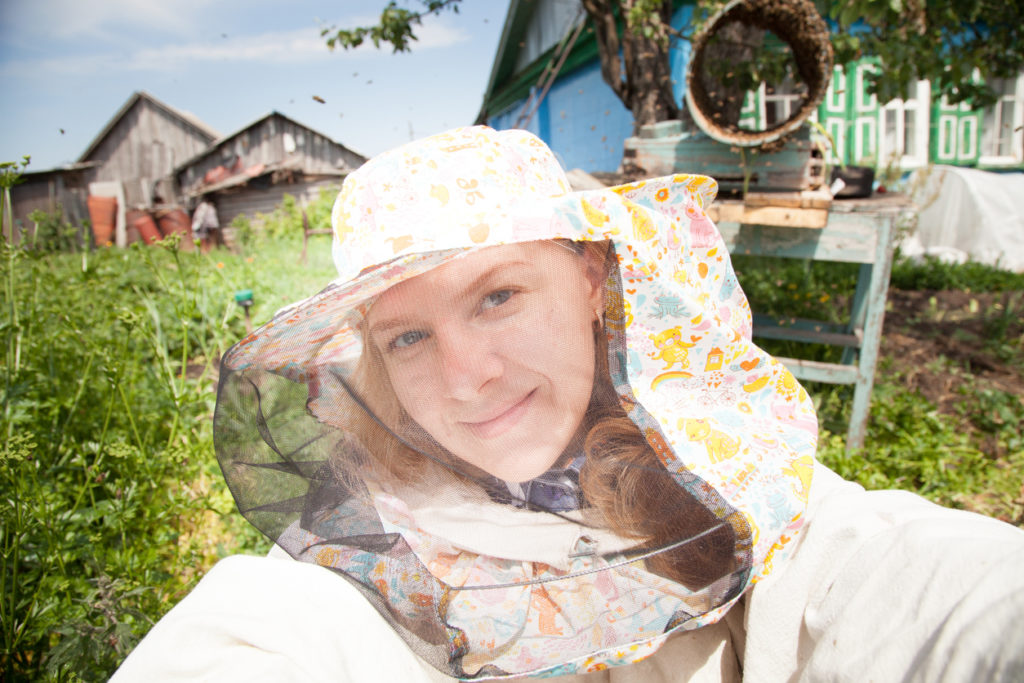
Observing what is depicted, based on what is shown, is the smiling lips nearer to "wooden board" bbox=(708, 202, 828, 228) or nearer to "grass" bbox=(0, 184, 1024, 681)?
"grass" bbox=(0, 184, 1024, 681)

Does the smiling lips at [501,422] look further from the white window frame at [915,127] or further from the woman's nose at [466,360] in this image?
the white window frame at [915,127]

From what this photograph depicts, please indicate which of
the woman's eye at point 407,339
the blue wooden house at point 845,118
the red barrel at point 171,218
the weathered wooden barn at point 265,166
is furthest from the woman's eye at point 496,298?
the red barrel at point 171,218

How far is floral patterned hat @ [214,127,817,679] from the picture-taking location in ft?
3.07

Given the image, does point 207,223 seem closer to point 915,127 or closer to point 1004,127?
point 915,127

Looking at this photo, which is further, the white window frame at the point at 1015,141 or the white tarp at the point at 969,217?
the white window frame at the point at 1015,141

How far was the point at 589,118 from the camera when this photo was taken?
10.4 metres

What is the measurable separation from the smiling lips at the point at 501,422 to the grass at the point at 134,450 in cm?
102

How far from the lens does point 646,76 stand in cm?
431

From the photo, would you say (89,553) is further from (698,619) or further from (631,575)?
(698,619)

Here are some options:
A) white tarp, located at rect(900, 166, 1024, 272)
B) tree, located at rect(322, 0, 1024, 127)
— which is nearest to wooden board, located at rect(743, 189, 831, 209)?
tree, located at rect(322, 0, 1024, 127)

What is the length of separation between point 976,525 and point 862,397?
259 cm

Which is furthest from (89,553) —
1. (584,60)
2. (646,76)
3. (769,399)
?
(584,60)

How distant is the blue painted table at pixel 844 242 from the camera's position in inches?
109

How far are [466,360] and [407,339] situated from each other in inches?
5.2
